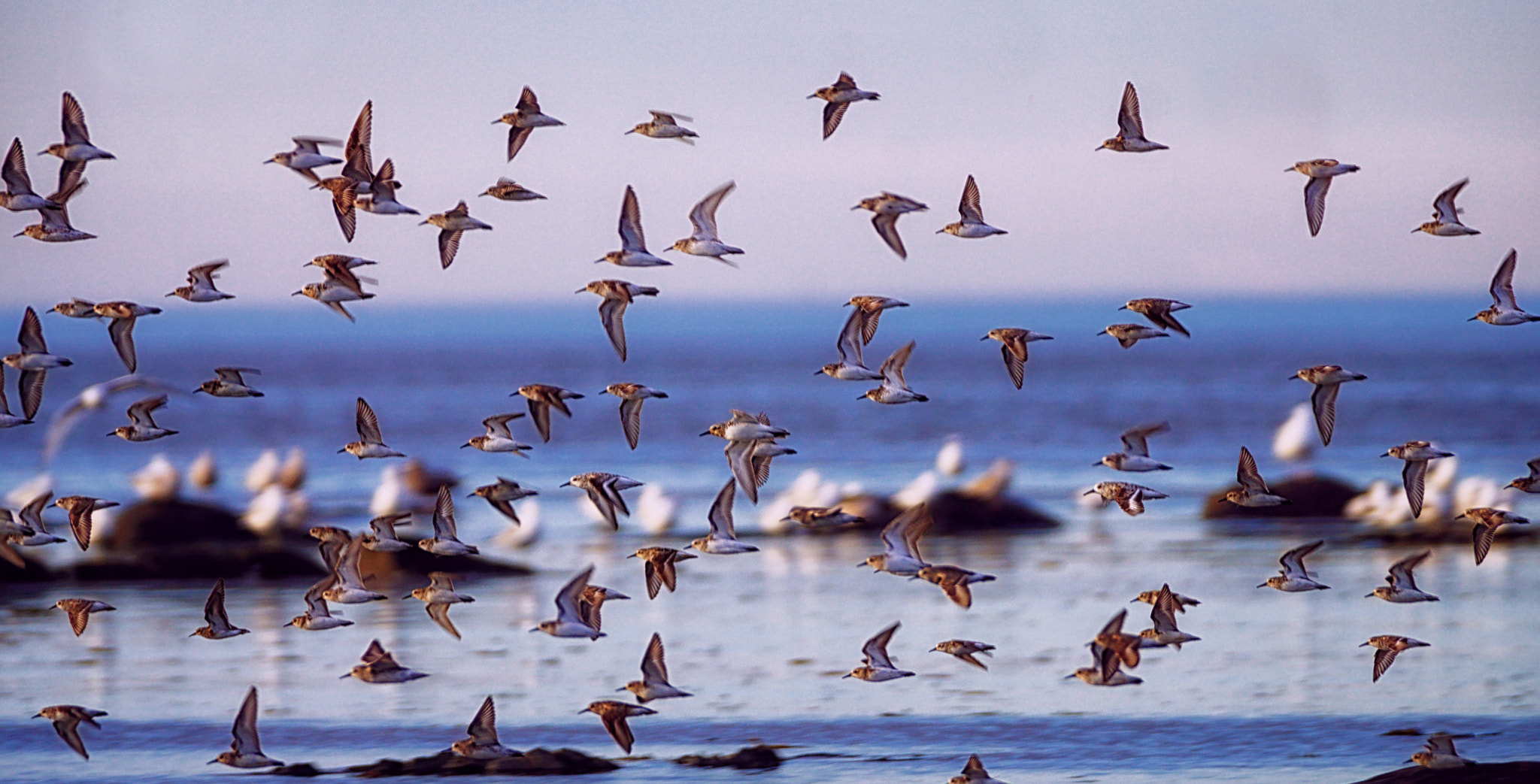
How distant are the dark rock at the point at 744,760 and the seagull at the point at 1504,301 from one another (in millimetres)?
8128

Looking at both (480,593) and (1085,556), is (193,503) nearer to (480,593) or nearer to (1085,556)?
(480,593)

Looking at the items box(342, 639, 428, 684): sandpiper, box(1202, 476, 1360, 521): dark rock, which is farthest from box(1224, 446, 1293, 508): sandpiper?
box(1202, 476, 1360, 521): dark rock

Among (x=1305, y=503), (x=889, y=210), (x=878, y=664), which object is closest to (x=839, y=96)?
(x=889, y=210)

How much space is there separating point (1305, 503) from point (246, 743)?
2283 centimetres

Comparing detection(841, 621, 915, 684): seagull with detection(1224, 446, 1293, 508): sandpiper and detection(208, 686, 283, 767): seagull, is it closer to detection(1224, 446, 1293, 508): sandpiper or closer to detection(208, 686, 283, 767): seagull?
detection(1224, 446, 1293, 508): sandpiper

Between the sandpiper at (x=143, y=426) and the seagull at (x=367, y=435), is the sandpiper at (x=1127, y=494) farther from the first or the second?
the sandpiper at (x=143, y=426)

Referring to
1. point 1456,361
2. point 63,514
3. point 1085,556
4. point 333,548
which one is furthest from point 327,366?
point 333,548

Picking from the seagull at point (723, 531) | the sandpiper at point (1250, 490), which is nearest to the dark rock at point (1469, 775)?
the sandpiper at point (1250, 490)

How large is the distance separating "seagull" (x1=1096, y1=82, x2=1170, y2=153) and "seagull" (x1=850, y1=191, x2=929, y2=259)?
80.5 inches

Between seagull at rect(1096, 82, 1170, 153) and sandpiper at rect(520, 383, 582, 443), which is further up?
seagull at rect(1096, 82, 1170, 153)

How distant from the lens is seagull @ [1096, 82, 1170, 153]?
20000 millimetres

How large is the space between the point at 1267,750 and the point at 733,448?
6278 millimetres

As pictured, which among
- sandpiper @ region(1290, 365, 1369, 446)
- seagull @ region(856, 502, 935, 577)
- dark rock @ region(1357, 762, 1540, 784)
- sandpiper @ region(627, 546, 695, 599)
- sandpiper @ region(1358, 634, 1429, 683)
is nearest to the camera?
dark rock @ region(1357, 762, 1540, 784)

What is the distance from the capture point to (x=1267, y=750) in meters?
20.3
